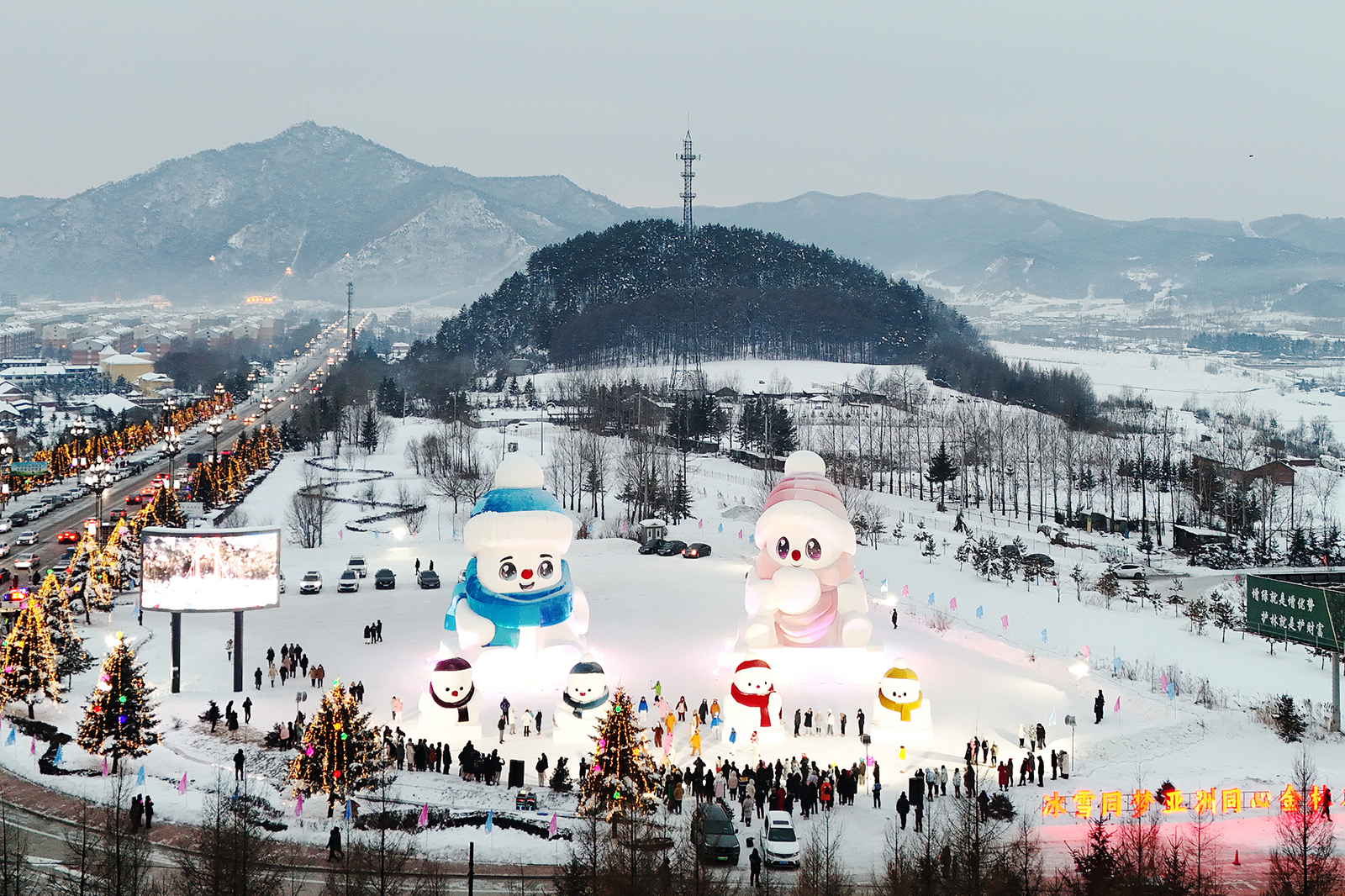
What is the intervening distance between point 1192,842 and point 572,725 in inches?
452

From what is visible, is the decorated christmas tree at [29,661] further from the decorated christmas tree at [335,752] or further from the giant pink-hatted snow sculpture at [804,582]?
the giant pink-hatted snow sculpture at [804,582]

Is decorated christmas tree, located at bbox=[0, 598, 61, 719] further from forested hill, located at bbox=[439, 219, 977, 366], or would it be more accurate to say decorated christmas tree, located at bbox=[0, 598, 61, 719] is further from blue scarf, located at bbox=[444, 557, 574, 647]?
forested hill, located at bbox=[439, 219, 977, 366]

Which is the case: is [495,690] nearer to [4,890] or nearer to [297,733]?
[297,733]


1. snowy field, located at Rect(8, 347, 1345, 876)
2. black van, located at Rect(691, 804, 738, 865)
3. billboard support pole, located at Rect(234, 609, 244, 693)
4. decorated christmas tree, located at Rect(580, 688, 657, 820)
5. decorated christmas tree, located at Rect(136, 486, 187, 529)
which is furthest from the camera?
decorated christmas tree, located at Rect(136, 486, 187, 529)

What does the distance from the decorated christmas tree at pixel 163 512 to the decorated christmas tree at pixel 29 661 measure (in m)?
19.7

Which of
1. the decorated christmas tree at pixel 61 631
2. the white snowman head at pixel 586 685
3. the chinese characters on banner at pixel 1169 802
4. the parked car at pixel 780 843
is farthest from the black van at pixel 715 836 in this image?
the decorated christmas tree at pixel 61 631

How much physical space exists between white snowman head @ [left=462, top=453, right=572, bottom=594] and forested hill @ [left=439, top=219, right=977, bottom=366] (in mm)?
85031

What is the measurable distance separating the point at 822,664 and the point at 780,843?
9465mm

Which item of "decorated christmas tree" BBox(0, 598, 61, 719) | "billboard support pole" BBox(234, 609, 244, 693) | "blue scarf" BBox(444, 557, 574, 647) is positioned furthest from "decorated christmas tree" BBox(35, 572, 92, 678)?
"blue scarf" BBox(444, 557, 574, 647)

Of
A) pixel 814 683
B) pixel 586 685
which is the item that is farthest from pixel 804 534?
pixel 586 685

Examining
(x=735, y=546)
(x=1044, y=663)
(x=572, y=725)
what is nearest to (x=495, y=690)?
(x=572, y=725)

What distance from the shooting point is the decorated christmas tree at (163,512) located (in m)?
43.6

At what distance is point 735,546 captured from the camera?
46.6 metres

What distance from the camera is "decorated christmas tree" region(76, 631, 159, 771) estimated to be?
2112 cm
